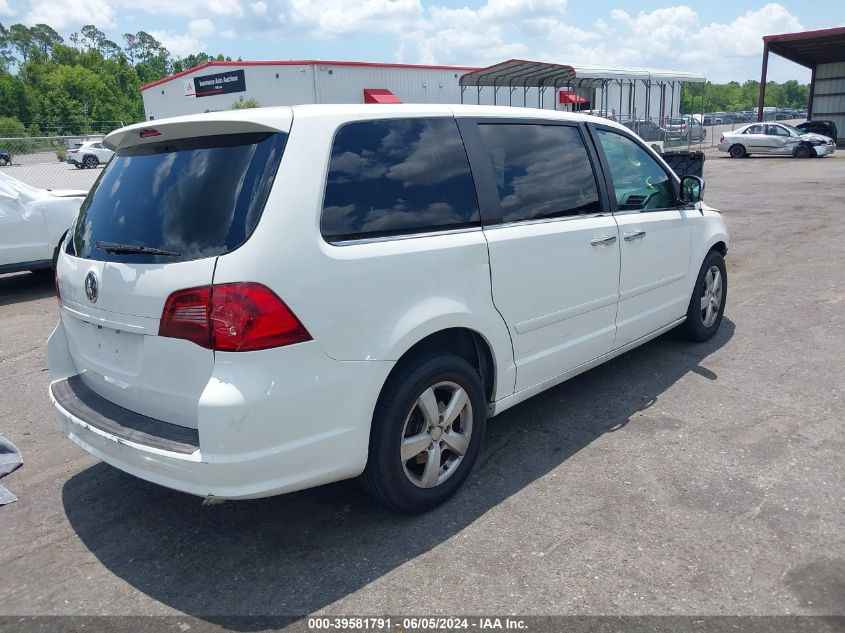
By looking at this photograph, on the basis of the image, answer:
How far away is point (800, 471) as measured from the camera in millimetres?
3645

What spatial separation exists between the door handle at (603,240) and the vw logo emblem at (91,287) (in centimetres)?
270

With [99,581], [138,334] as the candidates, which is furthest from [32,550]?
[138,334]

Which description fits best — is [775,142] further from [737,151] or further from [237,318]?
[237,318]

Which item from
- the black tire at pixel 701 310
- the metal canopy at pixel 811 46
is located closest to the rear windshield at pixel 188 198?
the black tire at pixel 701 310

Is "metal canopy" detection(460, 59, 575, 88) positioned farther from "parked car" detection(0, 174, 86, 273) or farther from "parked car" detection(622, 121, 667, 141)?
"parked car" detection(0, 174, 86, 273)

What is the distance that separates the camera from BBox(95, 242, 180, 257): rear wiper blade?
2863 millimetres

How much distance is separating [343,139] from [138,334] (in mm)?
1214

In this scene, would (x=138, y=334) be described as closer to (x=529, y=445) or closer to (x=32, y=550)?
(x=32, y=550)

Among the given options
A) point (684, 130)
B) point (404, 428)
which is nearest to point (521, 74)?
point (684, 130)

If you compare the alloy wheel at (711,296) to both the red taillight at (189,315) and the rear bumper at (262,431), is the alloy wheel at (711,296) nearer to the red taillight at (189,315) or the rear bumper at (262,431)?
the rear bumper at (262,431)

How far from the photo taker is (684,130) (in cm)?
3800

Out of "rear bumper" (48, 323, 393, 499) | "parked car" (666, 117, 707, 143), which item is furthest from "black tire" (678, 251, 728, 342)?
"parked car" (666, 117, 707, 143)

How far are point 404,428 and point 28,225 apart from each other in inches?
297

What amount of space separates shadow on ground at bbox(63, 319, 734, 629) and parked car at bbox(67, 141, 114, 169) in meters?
18.6
